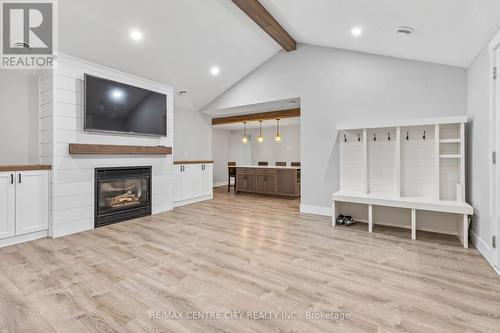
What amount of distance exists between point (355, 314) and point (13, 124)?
5018 millimetres

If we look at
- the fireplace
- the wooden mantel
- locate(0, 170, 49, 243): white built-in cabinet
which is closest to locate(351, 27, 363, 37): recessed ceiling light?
the wooden mantel

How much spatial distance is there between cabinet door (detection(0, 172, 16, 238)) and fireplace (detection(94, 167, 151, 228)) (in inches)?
39.3

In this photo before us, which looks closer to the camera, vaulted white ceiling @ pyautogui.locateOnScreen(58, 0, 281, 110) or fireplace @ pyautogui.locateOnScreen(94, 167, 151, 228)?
vaulted white ceiling @ pyautogui.locateOnScreen(58, 0, 281, 110)

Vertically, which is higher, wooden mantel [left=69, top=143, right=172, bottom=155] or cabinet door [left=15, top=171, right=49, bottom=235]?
wooden mantel [left=69, top=143, right=172, bottom=155]

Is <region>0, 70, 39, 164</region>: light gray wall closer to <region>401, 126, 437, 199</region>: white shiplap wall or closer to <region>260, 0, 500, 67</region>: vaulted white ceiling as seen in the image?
<region>260, 0, 500, 67</region>: vaulted white ceiling

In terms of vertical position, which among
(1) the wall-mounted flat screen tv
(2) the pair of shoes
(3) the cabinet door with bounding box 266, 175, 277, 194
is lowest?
(2) the pair of shoes

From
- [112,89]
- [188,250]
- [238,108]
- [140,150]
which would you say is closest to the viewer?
[188,250]

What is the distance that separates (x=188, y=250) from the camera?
3080 mm

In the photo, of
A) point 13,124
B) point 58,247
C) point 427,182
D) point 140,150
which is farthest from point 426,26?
point 13,124

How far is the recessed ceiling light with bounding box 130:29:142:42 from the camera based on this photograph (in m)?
3.80

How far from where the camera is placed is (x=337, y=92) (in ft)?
15.2

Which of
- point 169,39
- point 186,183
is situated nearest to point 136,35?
point 169,39

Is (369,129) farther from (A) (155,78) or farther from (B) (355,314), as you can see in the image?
(A) (155,78)

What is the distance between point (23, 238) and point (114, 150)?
66.4 inches
